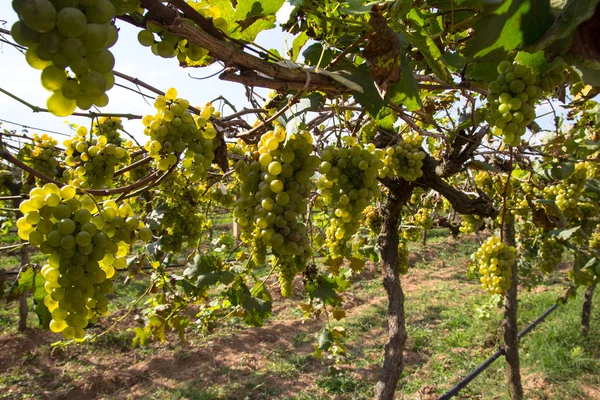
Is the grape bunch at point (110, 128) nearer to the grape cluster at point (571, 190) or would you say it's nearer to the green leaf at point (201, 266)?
the green leaf at point (201, 266)

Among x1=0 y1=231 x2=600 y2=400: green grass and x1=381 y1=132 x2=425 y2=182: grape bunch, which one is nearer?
x1=381 y1=132 x2=425 y2=182: grape bunch

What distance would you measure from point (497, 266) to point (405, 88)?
2083 mm

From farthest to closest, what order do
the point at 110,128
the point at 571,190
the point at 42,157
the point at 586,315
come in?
the point at 586,315 < the point at 571,190 < the point at 110,128 < the point at 42,157

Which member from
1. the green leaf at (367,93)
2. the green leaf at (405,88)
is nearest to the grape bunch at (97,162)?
the green leaf at (367,93)

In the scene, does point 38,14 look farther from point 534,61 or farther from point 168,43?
point 534,61

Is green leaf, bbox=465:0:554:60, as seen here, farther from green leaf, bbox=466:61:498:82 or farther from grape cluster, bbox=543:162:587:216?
grape cluster, bbox=543:162:587:216

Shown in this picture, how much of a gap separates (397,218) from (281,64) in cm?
234

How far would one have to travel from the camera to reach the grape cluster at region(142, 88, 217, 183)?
1.14 m

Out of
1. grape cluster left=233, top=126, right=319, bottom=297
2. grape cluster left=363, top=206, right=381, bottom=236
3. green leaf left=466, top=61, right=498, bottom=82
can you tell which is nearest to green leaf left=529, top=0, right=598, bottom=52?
green leaf left=466, top=61, right=498, bottom=82

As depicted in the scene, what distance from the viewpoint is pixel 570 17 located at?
0.64 m

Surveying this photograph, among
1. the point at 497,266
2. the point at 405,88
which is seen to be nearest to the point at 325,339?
the point at 497,266

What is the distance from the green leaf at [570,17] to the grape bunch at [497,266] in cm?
222

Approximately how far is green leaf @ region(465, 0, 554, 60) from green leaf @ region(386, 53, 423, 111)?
15 centimetres

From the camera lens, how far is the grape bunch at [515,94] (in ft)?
3.26
